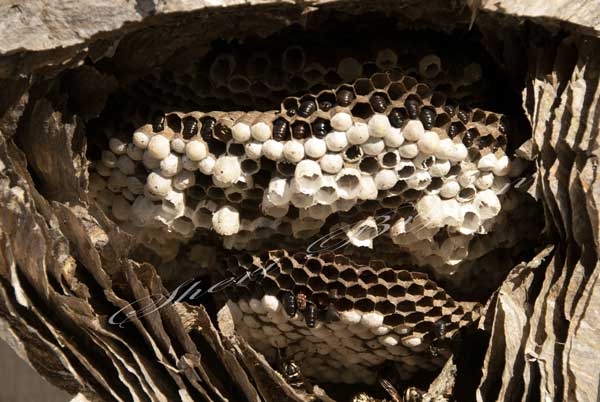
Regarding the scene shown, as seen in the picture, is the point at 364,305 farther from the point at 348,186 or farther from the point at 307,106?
the point at 307,106

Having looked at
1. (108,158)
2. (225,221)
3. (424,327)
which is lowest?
(424,327)

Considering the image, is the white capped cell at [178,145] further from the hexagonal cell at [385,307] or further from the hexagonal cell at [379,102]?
the hexagonal cell at [385,307]

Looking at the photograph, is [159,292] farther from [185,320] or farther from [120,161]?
[120,161]

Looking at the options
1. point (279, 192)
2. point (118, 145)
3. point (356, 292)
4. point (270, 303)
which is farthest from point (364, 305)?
point (118, 145)

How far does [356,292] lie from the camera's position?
1.61 metres

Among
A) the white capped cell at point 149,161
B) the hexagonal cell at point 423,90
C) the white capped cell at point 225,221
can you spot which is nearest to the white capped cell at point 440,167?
the hexagonal cell at point 423,90

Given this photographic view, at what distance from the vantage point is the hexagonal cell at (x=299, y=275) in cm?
161

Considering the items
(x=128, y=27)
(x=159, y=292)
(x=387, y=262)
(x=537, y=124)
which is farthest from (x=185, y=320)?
(x=537, y=124)

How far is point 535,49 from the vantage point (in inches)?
58.2

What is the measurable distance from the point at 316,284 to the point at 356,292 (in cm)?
7

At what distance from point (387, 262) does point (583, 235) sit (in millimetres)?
335

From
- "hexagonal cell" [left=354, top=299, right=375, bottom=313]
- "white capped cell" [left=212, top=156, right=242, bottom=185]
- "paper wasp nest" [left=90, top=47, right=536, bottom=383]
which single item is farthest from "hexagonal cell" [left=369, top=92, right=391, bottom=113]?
"hexagonal cell" [left=354, top=299, right=375, bottom=313]

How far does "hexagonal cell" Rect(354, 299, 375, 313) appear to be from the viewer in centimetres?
161

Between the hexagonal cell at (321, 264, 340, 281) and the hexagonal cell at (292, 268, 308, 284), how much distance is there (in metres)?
0.03
